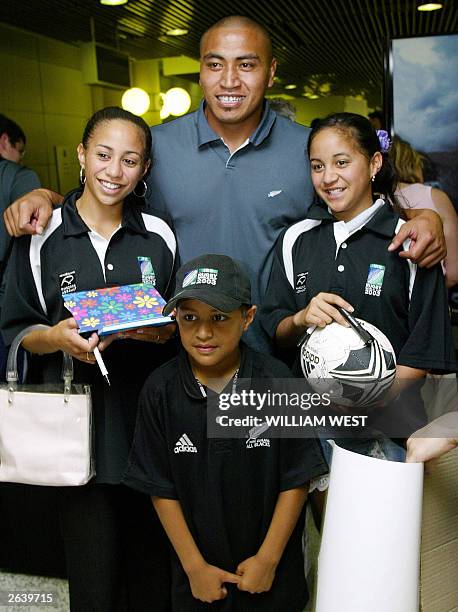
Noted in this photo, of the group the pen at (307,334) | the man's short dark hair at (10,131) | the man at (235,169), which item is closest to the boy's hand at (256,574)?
the pen at (307,334)

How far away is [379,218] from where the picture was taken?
6.17 feet

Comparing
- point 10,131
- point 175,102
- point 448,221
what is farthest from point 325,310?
point 175,102

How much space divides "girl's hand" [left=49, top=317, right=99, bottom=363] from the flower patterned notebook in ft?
0.12

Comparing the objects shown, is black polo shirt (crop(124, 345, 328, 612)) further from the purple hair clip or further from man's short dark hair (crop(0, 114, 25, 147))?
man's short dark hair (crop(0, 114, 25, 147))

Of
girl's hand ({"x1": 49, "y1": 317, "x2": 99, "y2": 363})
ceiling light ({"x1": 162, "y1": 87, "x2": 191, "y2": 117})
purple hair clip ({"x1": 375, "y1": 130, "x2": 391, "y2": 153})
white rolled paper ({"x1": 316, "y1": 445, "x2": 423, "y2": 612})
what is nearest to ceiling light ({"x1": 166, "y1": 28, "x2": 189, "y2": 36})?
ceiling light ({"x1": 162, "y1": 87, "x2": 191, "y2": 117})

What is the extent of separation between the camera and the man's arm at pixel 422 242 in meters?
1.75

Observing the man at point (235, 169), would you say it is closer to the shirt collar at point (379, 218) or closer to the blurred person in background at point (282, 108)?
the shirt collar at point (379, 218)

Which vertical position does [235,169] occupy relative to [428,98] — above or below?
below

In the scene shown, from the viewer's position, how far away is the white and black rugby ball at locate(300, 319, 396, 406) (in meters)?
1.63

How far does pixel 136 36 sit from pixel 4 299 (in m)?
6.72

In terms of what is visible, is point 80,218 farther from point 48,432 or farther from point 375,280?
point 375,280

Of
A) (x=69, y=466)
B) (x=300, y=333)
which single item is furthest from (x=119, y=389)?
(x=300, y=333)

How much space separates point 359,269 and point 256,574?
882mm

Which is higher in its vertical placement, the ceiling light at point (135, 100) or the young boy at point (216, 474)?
the ceiling light at point (135, 100)
